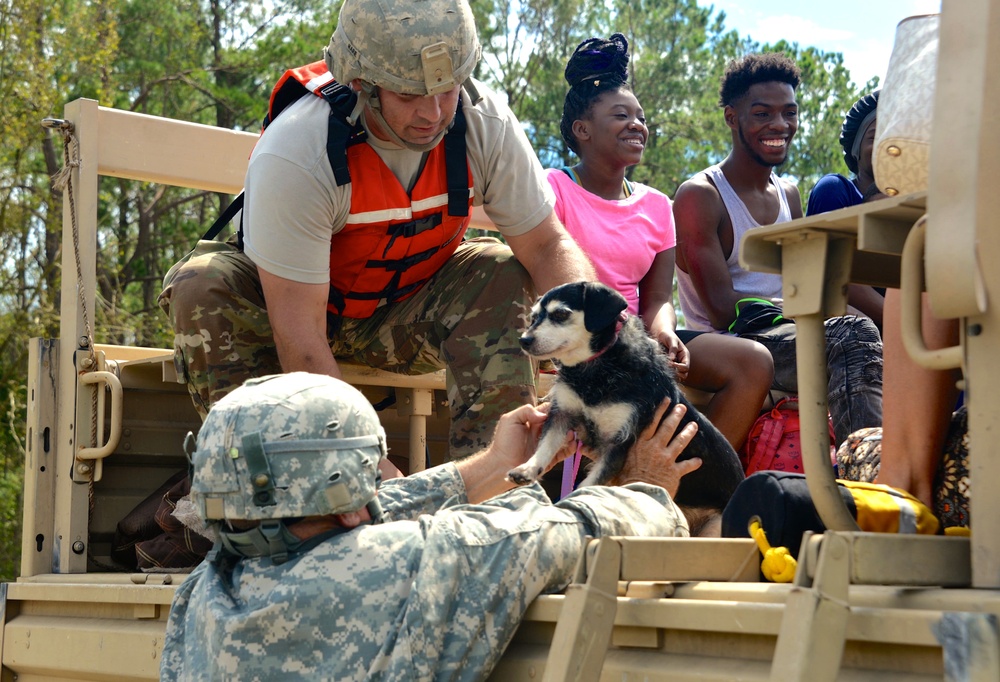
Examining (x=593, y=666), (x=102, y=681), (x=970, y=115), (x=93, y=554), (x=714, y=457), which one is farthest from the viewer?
(x=93, y=554)

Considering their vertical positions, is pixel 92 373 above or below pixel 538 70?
below

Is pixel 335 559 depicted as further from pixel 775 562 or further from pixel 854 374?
pixel 854 374

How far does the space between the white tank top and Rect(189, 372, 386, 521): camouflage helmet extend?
2.59 meters

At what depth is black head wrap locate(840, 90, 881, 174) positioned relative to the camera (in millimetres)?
4605

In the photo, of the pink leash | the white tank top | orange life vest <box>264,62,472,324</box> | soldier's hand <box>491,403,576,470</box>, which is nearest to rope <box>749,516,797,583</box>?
soldier's hand <box>491,403,576,470</box>

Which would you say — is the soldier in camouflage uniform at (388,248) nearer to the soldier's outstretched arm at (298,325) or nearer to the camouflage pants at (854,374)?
the soldier's outstretched arm at (298,325)

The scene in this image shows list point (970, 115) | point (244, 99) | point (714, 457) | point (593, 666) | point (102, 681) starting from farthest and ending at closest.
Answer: point (244, 99), point (714, 457), point (102, 681), point (593, 666), point (970, 115)

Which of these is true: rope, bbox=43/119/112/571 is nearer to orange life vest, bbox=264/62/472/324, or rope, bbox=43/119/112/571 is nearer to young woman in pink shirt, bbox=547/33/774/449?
orange life vest, bbox=264/62/472/324

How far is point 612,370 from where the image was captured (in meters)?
3.90

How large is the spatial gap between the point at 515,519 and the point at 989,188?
1077 mm

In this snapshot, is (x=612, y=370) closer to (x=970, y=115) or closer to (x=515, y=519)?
(x=515, y=519)

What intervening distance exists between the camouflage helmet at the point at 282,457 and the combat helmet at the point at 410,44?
150cm

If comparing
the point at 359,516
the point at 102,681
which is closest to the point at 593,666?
the point at 359,516

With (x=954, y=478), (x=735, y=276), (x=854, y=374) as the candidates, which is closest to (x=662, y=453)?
(x=854, y=374)
